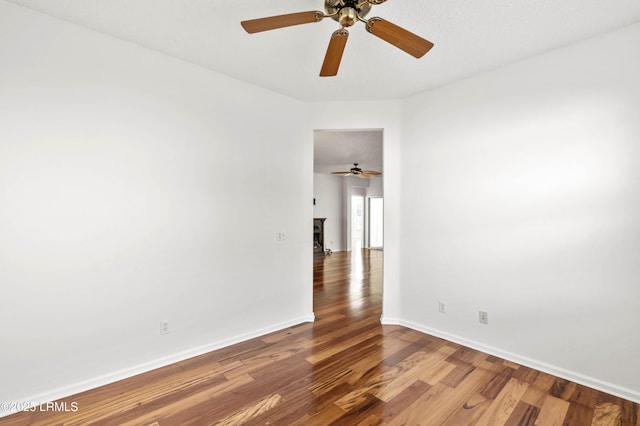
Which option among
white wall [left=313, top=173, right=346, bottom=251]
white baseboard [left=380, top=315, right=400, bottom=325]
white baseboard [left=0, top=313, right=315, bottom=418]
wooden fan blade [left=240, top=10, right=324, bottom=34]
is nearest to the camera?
wooden fan blade [left=240, top=10, right=324, bottom=34]


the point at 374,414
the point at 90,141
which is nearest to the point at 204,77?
the point at 90,141

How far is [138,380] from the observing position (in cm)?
227

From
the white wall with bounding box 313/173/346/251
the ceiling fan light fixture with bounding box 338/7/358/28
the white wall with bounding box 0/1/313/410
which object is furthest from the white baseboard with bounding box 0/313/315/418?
the white wall with bounding box 313/173/346/251

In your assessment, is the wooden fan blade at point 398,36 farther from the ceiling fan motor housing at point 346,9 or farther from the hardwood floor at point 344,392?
the hardwood floor at point 344,392

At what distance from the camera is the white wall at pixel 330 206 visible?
9.61m

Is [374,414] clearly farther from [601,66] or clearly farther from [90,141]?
[601,66]

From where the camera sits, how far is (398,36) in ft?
5.63

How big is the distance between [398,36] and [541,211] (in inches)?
75.9

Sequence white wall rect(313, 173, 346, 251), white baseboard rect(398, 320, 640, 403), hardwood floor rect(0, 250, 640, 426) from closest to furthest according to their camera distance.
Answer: hardwood floor rect(0, 250, 640, 426) < white baseboard rect(398, 320, 640, 403) < white wall rect(313, 173, 346, 251)

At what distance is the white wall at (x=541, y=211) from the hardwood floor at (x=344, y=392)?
0.33 m

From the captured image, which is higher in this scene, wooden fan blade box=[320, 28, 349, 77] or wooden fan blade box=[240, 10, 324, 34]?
wooden fan blade box=[240, 10, 324, 34]

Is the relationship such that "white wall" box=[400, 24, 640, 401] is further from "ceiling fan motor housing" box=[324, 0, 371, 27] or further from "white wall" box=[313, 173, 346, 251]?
"white wall" box=[313, 173, 346, 251]

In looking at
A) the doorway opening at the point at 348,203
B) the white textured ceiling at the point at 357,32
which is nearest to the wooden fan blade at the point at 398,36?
the white textured ceiling at the point at 357,32

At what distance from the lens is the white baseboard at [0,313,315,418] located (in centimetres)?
198
